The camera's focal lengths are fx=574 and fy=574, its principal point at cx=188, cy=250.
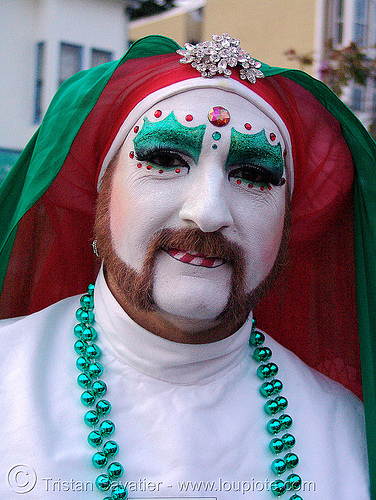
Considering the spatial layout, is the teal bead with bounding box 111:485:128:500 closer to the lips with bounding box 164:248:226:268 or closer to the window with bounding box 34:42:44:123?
the lips with bounding box 164:248:226:268

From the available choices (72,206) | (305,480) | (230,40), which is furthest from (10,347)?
(230,40)

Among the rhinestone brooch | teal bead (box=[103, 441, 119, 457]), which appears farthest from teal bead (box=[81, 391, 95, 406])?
the rhinestone brooch

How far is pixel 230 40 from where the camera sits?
70.1 inches

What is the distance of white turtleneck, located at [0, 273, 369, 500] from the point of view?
1.56 m

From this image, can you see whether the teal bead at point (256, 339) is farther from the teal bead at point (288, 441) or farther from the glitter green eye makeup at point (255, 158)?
the glitter green eye makeup at point (255, 158)

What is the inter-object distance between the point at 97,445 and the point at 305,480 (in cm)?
63

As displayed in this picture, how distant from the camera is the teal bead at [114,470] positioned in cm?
155

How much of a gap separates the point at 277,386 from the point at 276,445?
200 mm

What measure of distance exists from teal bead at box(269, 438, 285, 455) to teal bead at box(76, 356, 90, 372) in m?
0.60

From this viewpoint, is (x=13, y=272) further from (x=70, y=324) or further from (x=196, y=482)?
(x=196, y=482)

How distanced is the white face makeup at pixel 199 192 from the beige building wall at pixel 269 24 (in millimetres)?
6568

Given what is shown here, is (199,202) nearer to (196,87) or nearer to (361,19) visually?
(196,87)

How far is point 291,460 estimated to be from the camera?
Answer: 66.7 inches

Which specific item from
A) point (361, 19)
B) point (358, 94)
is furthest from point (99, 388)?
point (358, 94)
